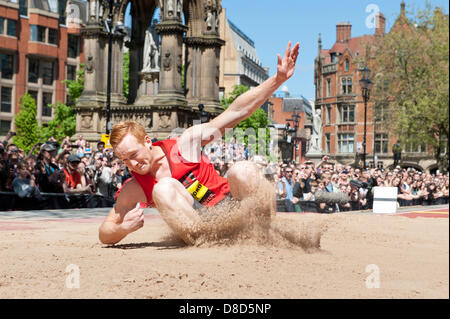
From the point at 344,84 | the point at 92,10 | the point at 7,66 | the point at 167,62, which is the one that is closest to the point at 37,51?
the point at 7,66

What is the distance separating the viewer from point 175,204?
17.0 ft

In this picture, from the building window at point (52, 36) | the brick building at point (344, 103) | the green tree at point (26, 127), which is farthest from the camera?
the building window at point (52, 36)

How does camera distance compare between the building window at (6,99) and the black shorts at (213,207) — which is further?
the building window at (6,99)

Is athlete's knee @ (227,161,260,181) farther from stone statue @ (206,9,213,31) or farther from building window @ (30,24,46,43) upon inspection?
building window @ (30,24,46,43)

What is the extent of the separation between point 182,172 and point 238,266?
1.44 metres

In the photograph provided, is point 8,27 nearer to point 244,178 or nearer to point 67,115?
point 67,115

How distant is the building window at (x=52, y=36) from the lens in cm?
6725

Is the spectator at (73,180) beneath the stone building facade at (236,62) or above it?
beneath

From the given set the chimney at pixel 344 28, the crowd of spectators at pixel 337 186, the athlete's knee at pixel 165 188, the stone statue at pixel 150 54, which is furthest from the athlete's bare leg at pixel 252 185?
the stone statue at pixel 150 54

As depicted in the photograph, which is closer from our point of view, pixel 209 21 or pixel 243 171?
pixel 243 171

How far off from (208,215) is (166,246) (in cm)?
76

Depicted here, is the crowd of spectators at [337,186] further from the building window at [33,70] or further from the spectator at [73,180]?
the building window at [33,70]

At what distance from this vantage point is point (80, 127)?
27.2 meters

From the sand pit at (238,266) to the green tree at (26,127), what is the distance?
179 feet
